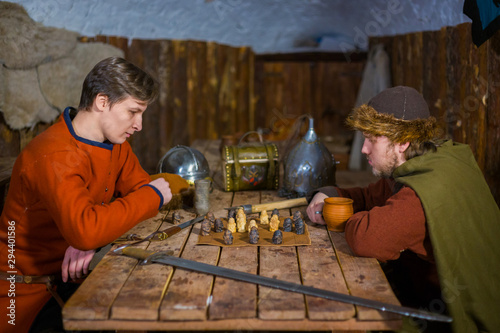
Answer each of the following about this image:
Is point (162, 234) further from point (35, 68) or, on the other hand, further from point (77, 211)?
point (35, 68)

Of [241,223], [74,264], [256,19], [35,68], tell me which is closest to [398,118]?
[241,223]

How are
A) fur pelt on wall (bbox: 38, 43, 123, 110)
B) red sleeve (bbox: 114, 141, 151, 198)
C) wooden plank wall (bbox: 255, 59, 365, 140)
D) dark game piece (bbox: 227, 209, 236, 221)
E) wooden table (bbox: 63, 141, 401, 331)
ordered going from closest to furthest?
wooden table (bbox: 63, 141, 401, 331) → dark game piece (bbox: 227, 209, 236, 221) → red sleeve (bbox: 114, 141, 151, 198) → fur pelt on wall (bbox: 38, 43, 123, 110) → wooden plank wall (bbox: 255, 59, 365, 140)

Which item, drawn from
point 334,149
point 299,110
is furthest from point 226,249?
point 299,110

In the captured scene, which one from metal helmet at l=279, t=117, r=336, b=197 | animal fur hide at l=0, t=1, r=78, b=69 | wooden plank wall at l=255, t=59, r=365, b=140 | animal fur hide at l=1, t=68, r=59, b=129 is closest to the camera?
metal helmet at l=279, t=117, r=336, b=197

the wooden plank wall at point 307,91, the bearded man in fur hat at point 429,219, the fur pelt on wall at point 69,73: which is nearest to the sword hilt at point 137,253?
the bearded man in fur hat at point 429,219

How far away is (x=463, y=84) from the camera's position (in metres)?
4.27

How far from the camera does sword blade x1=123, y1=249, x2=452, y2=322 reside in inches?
68.4

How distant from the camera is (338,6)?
7543mm

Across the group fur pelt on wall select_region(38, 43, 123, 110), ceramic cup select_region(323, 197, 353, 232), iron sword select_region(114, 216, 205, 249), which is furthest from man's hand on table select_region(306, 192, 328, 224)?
fur pelt on wall select_region(38, 43, 123, 110)

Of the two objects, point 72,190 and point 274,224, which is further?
point 274,224

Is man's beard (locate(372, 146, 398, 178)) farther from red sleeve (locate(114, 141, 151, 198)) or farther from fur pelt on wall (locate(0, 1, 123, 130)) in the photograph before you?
fur pelt on wall (locate(0, 1, 123, 130))

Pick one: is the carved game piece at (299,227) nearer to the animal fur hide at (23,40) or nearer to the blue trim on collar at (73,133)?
the blue trim on collar at (73,133)

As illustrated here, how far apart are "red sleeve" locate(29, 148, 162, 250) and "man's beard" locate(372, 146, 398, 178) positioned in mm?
1205

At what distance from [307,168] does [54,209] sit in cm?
167
